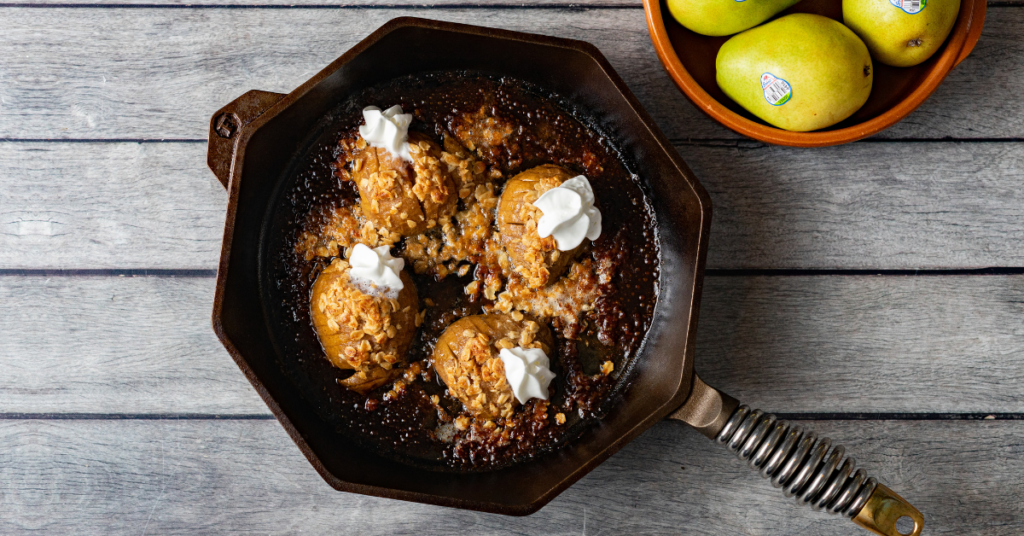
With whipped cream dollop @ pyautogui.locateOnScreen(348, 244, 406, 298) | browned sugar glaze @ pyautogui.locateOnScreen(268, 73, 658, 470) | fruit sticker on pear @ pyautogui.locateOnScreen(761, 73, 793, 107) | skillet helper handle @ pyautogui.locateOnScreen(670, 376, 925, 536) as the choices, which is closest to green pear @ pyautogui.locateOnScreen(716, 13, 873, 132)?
fruit sticker on pear @ pyautogui.locateOnScreen(761, 73, 793, 107)

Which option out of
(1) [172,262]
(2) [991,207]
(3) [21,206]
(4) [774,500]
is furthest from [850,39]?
(3) [21,206]

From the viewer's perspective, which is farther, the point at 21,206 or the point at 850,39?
the point at 21,206

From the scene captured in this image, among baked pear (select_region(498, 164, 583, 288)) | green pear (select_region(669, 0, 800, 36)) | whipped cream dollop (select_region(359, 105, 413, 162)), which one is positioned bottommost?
baked pear (select_region(498, 164, 583, 288))

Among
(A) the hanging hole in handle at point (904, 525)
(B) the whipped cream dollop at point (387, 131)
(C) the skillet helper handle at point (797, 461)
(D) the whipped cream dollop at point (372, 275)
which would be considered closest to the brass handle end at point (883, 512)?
(C) the skillet helper handle at point (797, 461)

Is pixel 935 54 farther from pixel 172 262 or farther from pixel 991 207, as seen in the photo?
pixel 172 262

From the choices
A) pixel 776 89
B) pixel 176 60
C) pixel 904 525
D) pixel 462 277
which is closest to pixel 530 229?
pixel 462 277

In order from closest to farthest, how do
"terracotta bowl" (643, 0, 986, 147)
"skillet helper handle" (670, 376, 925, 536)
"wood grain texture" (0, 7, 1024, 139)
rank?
"skillet helper handle" (670, 376, 925, 536), "terracotta bowl" (643, 0, 986, 147), "wood grain texture" (0, 7, 1024, 139)

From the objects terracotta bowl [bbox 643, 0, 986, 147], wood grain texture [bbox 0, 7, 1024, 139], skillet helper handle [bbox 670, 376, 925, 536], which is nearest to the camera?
skillet helper handle [bbox 670, 376, 925, 536]

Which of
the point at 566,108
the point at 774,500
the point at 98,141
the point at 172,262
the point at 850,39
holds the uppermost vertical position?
the point at 850,39

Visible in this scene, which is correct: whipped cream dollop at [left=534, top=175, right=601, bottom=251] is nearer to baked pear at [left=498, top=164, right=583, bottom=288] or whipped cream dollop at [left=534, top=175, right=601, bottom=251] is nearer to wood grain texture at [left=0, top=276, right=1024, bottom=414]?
baked pear at [left=498, top=164, right=583, bottom=288]
